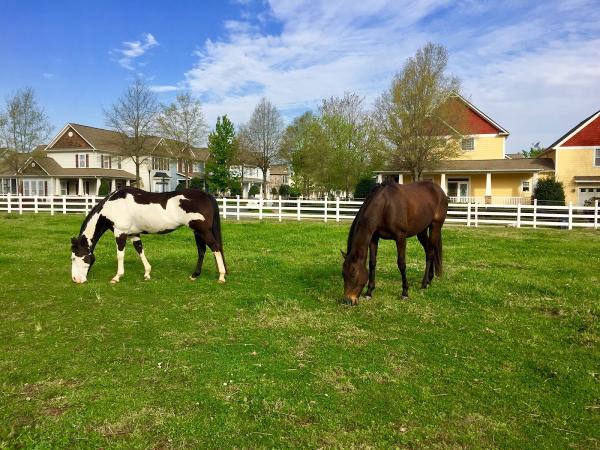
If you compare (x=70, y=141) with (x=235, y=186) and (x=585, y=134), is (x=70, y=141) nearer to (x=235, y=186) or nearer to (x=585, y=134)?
(x=235, y=186)

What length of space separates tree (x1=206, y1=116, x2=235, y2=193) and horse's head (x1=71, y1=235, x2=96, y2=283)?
140ft

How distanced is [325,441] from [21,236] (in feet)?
51.6

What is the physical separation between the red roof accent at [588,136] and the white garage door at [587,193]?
3.04 metres

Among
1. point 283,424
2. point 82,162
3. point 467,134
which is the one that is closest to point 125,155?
point 82,162

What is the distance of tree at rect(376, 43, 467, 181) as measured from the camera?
28312 millimetres

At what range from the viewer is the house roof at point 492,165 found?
30.2 metres

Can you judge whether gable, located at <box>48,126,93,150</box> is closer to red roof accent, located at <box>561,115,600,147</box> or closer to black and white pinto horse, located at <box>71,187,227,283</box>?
black and white pinto horse, located at <box>71,187,227,283</box>

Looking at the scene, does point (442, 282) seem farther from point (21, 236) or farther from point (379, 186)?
point (21, 236)

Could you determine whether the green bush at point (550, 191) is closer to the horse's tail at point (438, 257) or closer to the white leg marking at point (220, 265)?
the horse's tail at point (438, 257)

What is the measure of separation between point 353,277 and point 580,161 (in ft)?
103

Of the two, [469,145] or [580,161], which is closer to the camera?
[580,161]

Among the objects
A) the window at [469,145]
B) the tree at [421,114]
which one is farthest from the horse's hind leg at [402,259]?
the window at [469,145]

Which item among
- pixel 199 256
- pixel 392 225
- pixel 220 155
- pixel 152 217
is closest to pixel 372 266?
pixel 392 225

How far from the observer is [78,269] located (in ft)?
25.3
